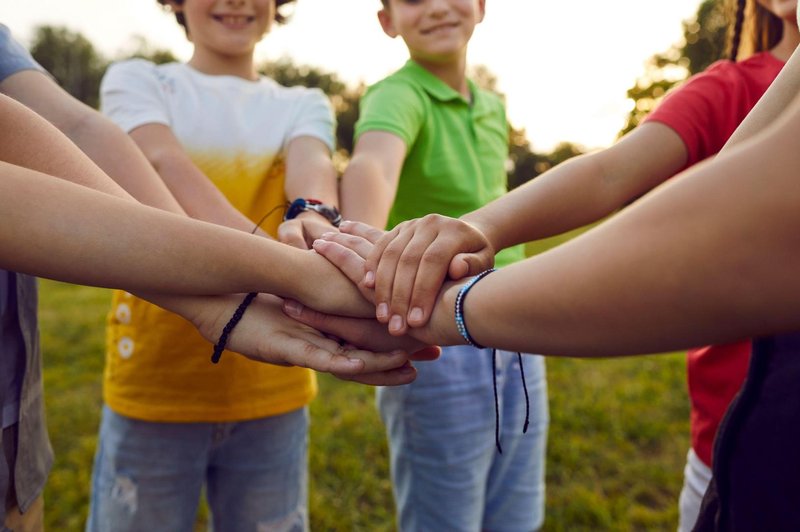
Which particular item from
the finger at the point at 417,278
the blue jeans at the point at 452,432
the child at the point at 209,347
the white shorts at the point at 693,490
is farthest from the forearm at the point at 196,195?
the white shorts at the point at 693,490

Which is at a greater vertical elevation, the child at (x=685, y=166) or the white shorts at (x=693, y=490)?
the child at (x=685, y=166)

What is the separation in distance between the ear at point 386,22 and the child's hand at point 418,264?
1036 millimetres

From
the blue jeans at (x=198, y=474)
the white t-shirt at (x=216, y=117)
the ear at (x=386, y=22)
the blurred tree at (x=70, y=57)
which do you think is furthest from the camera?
the blurred tree at (x=70, y=57)

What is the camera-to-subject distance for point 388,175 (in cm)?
189

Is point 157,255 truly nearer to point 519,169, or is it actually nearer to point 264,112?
point 264,112

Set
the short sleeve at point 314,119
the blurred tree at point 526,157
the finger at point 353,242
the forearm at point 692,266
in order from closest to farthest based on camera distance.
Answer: the forearm at point 692,266, the finger at point 353,242, the short sleeve at point 314,119, the blurred tree at point 526,157

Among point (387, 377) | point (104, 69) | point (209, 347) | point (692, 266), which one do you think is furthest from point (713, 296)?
point (104, 69)

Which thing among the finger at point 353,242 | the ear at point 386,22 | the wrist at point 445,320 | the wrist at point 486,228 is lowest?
the wrist at point 445,320

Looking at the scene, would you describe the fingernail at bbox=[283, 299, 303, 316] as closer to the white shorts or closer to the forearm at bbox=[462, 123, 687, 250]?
the forearm at bbox=[462, 123, 687, 250]

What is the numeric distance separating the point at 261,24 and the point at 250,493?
1.41m

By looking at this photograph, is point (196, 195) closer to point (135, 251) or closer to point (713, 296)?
point (135, 251)

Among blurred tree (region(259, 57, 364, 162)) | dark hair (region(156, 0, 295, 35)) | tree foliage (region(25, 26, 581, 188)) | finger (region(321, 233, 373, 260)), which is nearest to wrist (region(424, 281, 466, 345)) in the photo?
finger (region(321, 233, 373, 260))

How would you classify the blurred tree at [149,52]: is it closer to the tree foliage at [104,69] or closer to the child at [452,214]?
the tree foliage at [104,69]

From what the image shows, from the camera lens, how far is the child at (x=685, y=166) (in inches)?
66.6
